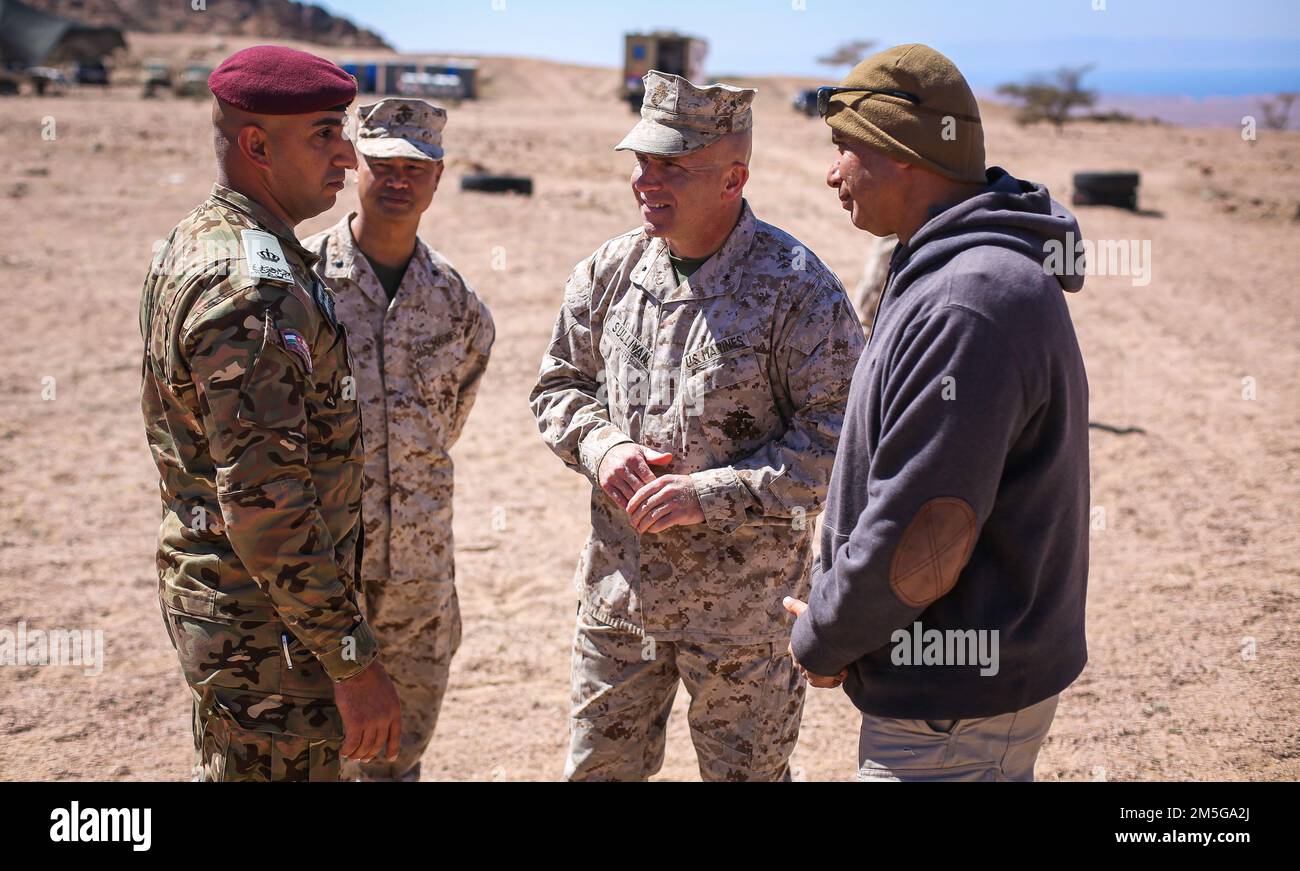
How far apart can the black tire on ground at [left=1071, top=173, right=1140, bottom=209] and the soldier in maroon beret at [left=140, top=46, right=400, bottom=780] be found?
16996 millimetres

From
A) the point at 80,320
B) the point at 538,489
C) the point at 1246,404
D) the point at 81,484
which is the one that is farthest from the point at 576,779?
the point at 80,320

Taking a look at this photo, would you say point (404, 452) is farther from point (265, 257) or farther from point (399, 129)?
point (265, 257)

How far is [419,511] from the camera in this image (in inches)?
148

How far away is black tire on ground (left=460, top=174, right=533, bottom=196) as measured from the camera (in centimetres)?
1638

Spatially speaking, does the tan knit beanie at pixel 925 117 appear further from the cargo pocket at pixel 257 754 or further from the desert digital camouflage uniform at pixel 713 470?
the cargo pocket at pixel 257 754

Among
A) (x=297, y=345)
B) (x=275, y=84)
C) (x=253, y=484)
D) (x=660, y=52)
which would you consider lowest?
(x=253, y=484)

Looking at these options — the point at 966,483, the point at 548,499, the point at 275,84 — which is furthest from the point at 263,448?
the point at 548,499

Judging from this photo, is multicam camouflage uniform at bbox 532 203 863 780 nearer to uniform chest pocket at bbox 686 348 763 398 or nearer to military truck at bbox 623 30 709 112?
uniform chest pocket at bbox 686 348 763 398

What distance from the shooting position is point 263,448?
227 centimetres

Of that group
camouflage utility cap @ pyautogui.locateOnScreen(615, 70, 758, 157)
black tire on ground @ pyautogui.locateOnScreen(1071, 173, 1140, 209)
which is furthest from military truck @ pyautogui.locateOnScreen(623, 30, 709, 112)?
camouflage utility cap @ pyautogui.locateOnScreen(615, 70, 758, 157)

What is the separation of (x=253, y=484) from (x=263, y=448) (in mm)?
76

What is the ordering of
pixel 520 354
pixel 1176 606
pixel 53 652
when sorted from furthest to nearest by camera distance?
pixel 520 354, pixel 1176 606, pixel 53 652
